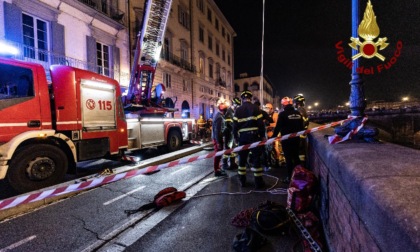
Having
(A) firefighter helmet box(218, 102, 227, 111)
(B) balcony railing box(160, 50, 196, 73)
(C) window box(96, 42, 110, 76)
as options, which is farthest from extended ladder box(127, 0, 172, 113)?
(B) balcony railing box(160, 50, 196, 73)

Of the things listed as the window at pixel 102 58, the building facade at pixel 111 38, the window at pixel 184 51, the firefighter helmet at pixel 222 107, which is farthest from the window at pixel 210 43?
the firefighter helmet at pixel 222 107

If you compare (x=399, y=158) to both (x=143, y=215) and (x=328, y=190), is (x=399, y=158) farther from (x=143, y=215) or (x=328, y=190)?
(x=143, y=215)

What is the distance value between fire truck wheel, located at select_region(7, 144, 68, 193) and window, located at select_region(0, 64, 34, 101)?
3.49 ft

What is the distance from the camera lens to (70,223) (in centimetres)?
327

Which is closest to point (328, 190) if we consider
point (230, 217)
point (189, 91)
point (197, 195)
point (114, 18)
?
point (230, 217)

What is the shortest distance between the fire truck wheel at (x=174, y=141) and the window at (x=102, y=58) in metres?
7.38

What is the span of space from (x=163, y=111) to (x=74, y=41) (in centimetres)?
714

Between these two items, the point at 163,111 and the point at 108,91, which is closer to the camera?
the point at 108,91

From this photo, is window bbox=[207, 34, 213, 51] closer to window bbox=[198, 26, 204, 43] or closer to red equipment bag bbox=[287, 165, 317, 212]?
window bbox=[198, 26, 204, 43]

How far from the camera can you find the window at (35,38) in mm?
10473

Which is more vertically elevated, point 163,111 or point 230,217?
point 163,111

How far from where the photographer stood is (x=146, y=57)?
9156 mm

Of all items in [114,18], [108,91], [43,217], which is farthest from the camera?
[114,18]

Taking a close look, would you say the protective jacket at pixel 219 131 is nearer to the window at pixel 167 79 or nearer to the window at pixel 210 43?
the window at pixel 167 79
